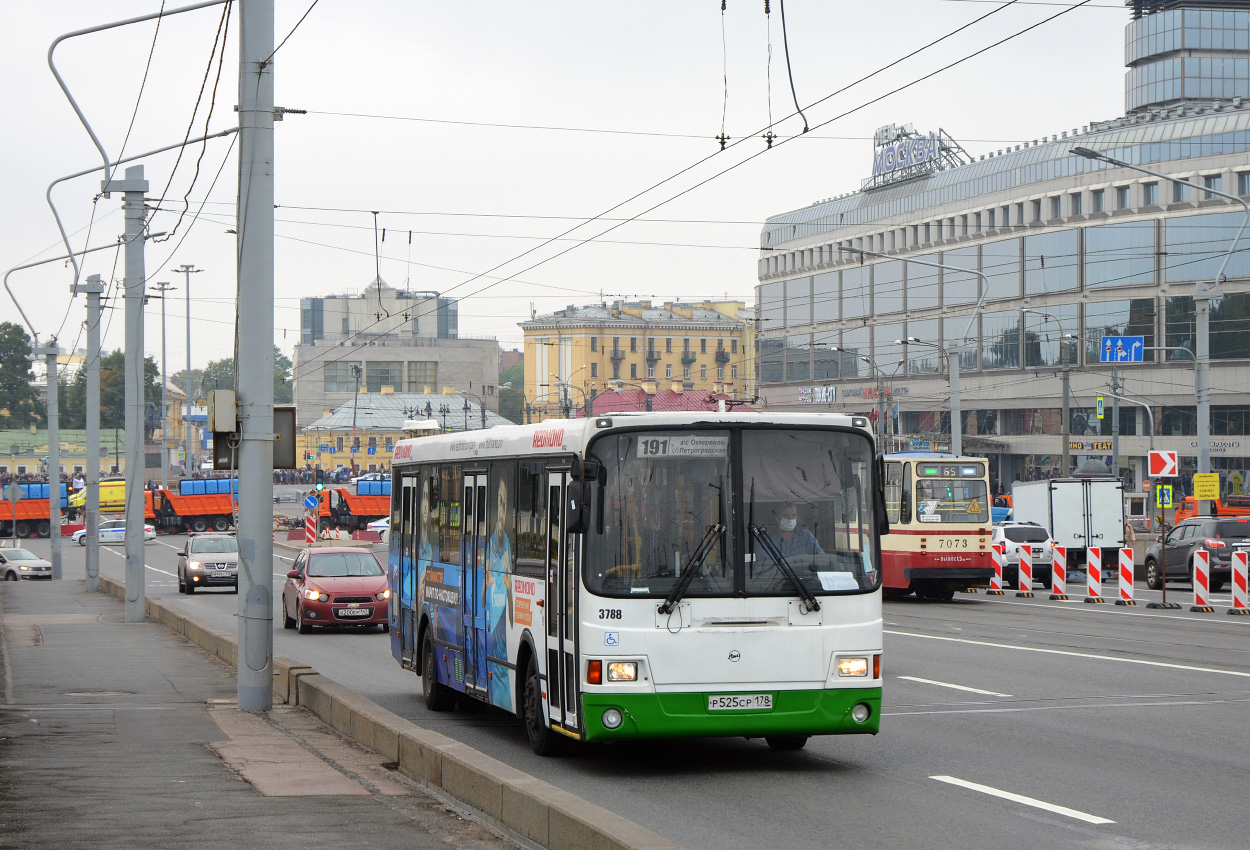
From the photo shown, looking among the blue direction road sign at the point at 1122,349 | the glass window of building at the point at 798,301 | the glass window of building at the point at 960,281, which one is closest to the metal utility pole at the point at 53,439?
the blue direction road sign at the point at 1122,349

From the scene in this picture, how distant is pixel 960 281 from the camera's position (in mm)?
88125

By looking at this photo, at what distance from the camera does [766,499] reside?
10438 mm

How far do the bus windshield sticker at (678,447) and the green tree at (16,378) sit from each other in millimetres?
134767

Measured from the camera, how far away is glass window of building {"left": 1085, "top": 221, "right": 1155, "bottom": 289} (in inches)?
3027

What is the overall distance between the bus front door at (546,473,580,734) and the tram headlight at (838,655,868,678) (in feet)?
5.73

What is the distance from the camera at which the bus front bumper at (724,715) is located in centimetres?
999

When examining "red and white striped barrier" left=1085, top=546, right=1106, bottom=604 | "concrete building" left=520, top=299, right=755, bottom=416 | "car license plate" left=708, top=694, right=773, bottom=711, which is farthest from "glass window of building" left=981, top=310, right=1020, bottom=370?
"car license plate" left=708, top=694, right=773, bottom=711

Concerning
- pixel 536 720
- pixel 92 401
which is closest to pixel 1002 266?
pixel 92 401

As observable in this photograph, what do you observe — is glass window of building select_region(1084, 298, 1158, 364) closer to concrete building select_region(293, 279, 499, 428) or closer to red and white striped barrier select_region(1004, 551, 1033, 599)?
red and white striped barrier select_region(1004, 551, 1033, 599)

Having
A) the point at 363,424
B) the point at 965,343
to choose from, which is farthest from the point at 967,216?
the point at 363,424

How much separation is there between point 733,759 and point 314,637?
47.9ft

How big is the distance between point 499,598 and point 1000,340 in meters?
77.2

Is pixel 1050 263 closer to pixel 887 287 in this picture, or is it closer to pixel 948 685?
pixel 887 287

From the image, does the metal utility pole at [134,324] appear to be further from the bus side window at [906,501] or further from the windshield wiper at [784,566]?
the windshield wiper at [784,566]
